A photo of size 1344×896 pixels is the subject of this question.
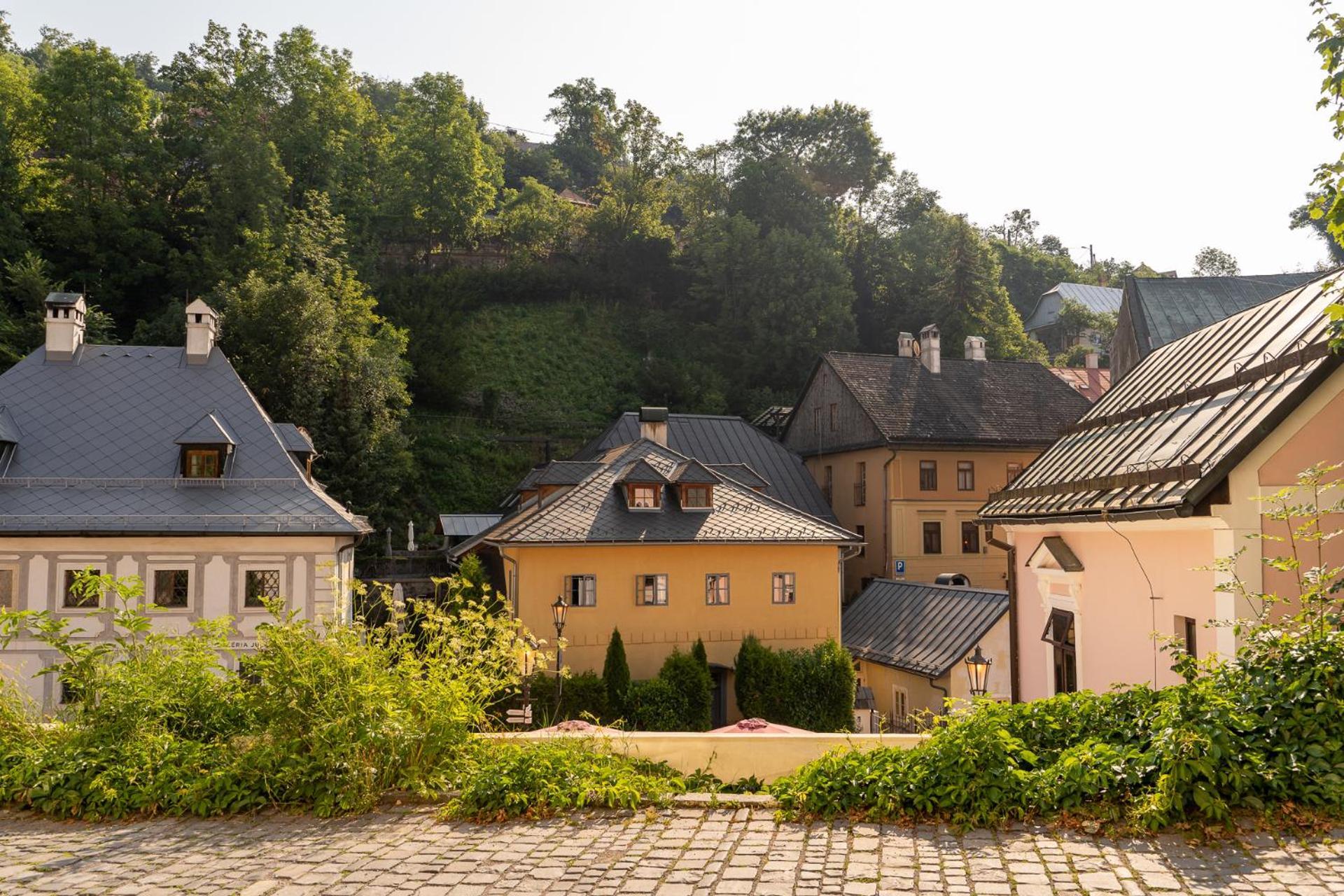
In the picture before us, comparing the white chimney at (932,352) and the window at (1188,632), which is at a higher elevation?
the white chimney at (932,352)

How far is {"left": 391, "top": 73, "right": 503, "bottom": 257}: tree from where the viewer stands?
5253 centimetres

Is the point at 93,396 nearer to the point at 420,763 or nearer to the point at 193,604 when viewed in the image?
the point at 193,604

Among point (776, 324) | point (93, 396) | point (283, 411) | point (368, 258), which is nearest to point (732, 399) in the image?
point (776, 324)

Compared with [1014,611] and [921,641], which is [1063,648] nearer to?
[1014,611]

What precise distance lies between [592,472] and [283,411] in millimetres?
13894

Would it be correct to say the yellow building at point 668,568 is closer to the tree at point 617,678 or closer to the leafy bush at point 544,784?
the tree at point 617,678

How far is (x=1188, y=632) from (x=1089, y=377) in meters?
46.2

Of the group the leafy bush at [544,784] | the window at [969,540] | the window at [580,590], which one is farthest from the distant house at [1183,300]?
the leafy bush at [544,784]

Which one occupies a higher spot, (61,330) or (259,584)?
(61,330)

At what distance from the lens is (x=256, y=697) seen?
23.4 feet

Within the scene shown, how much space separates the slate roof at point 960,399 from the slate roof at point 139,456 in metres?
20.8

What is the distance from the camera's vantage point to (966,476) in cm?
3738

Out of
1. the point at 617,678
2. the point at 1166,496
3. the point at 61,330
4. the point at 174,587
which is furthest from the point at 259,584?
the point at 1166,496

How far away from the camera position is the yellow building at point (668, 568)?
23.9 meters
